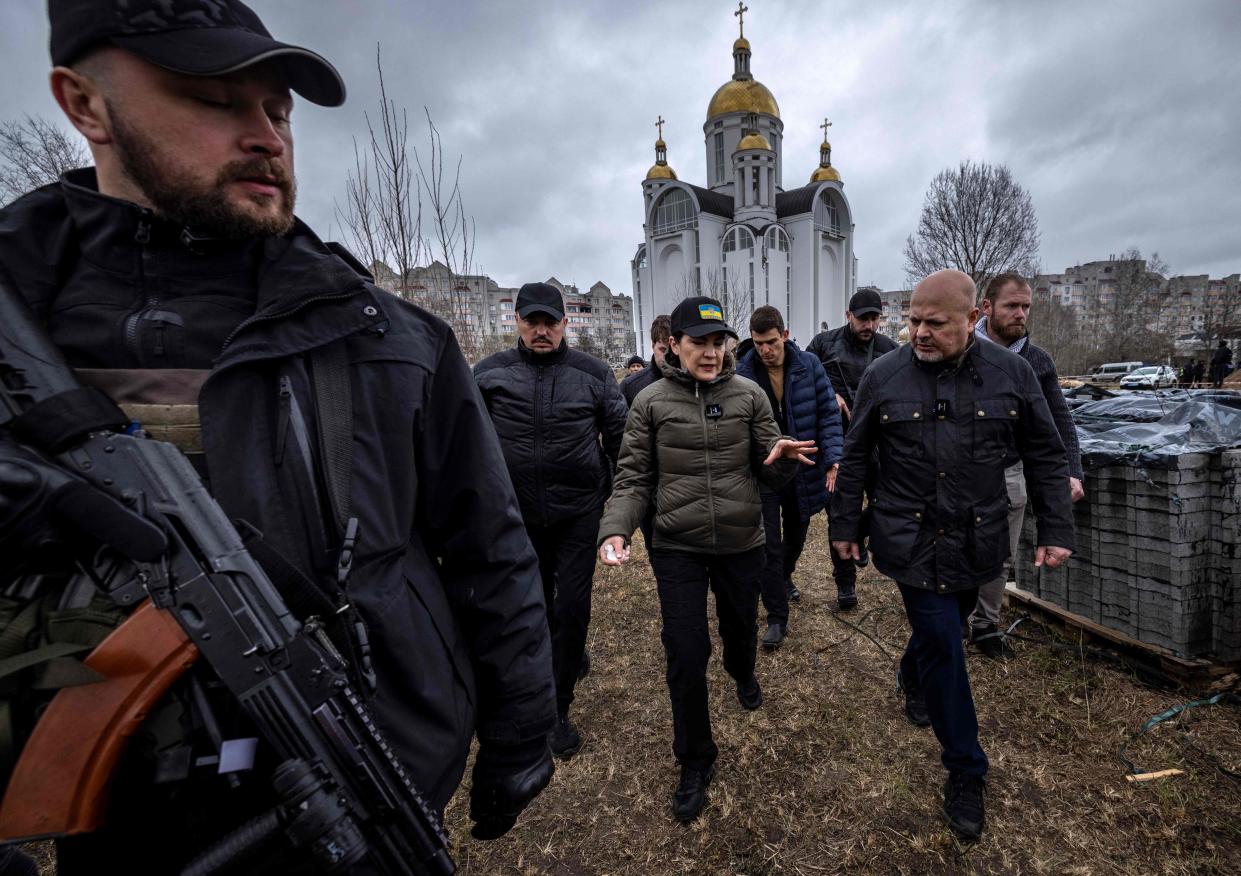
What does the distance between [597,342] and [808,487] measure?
64995 mm

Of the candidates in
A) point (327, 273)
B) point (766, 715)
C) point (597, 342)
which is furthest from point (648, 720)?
point (597, 342)

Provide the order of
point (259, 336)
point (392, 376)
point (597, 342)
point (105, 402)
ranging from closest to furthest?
1. point (105, 402)
2. point (259, 336)
3. point (392, 376)
4. point (597, 342)

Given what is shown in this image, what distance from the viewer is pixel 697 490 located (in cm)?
262

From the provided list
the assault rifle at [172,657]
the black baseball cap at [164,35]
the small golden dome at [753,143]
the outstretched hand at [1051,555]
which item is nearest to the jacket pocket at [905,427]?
the outstretched hand at [1051,555]

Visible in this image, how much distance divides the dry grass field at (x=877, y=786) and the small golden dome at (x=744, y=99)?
4274cm

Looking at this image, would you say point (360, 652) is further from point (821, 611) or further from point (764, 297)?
point (764, 297)

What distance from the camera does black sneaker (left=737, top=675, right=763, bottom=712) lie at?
10.3ft

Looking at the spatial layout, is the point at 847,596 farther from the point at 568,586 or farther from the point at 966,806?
the point at 568,586

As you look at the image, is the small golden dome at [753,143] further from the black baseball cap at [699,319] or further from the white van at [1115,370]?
the black baseball cap at [699,319]

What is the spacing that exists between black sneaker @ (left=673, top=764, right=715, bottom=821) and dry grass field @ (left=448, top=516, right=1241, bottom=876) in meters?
0.05

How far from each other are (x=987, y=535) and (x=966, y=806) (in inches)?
46.5

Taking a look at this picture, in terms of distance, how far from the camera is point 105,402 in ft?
2.81

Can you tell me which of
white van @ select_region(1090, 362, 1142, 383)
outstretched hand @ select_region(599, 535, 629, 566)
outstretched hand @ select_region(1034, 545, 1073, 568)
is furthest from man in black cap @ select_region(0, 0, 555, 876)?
white van @ select_region(1090, 362, 1142, 383)

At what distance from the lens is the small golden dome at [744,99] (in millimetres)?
37656
